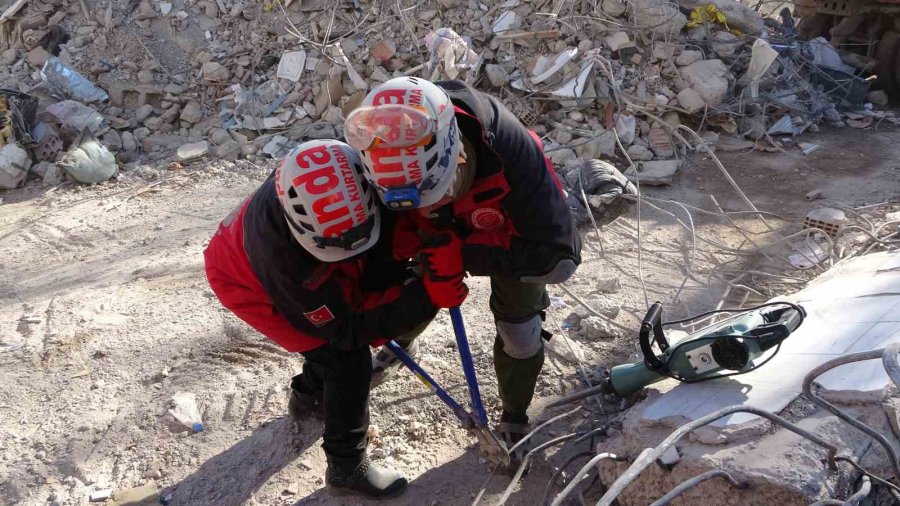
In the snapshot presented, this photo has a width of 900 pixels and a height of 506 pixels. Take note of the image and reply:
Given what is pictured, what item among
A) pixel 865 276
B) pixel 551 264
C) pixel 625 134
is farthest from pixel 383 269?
pixel 625 134

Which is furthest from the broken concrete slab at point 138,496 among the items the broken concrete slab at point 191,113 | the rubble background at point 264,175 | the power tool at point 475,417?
the broken concrete slab at point 191,113

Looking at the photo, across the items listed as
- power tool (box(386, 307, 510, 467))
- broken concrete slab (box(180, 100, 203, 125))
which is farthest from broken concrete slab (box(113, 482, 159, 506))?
broken concrete slab (box(180, 100, 203, 125))

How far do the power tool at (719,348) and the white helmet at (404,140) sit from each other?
1051mm

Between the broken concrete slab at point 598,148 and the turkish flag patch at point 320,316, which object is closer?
the turkish flag patch at point 320,316

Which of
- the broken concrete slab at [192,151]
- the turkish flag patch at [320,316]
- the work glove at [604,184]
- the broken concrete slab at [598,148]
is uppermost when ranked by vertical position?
the turkish flag patch at [320,316]

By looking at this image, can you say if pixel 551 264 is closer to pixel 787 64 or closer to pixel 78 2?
pixel 787 64

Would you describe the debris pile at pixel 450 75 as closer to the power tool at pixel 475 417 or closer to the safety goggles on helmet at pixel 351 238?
the power tool at pixel 475 417

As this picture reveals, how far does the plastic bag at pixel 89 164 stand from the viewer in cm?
636

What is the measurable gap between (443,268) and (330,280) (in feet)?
1.31

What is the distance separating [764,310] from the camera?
9.14 feet

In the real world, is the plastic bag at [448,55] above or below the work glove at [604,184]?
above

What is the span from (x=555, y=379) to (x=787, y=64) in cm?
544

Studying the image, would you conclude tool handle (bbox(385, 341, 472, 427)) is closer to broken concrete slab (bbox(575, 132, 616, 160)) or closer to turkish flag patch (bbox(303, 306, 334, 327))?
turkish flag patch (bbox(303, 306, 334, 327))

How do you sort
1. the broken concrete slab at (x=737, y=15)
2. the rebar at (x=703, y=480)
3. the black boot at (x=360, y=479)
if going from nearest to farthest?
1. the rebar at (x=703, y=480)
2. the black boot at (x=360, y=479)
3. the broken concrete slab at (x=737, y=15)
